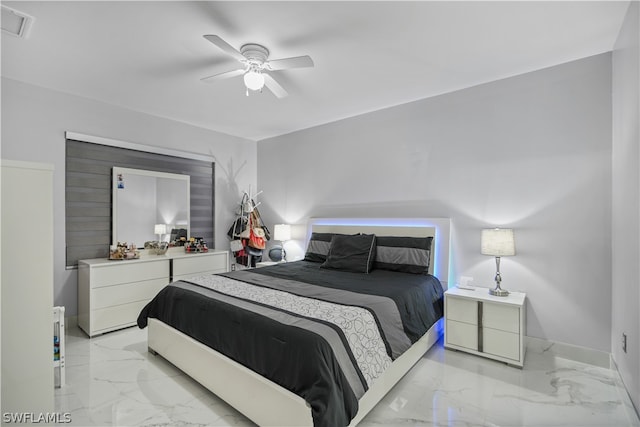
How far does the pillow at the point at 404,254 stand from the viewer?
10.4ft

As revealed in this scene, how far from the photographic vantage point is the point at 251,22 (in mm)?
2145

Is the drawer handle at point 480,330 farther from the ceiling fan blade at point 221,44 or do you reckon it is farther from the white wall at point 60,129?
the white wall at point 60,129

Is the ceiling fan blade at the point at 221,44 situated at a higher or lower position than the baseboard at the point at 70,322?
higher

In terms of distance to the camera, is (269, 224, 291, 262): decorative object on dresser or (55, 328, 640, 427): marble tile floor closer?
(55, 328, 640, 427): marble tile floor

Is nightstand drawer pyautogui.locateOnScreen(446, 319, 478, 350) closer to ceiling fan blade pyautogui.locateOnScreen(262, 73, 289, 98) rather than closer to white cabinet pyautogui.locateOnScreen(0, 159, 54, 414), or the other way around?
ceiling fan blade pyautogui.locateOnScreen(262, 73, 289, 98)

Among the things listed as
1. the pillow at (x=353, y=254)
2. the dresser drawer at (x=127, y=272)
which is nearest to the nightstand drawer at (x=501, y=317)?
the pillow at (x=353, y=254)

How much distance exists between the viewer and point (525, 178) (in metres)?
2.88

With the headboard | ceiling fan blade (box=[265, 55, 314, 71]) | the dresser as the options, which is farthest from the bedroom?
the dresser

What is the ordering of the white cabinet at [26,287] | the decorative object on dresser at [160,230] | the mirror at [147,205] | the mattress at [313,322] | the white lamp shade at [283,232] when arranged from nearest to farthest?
the white cabinet at [26,287] < the mattress at [313,322] < the mirror at [147,205] < the decorative object on dresser at [160,230] < the white lamp shade at [283,232]

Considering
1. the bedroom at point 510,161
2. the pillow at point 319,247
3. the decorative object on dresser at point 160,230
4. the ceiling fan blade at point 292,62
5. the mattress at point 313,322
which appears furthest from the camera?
the decorative object on dresser at point 160,230

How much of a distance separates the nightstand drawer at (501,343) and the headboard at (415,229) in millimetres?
661

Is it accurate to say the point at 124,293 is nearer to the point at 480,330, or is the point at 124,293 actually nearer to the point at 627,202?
the point at 480,330

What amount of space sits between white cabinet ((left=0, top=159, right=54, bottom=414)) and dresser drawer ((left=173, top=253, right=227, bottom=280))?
9.64ft

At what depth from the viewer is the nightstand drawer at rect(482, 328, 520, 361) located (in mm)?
2521
